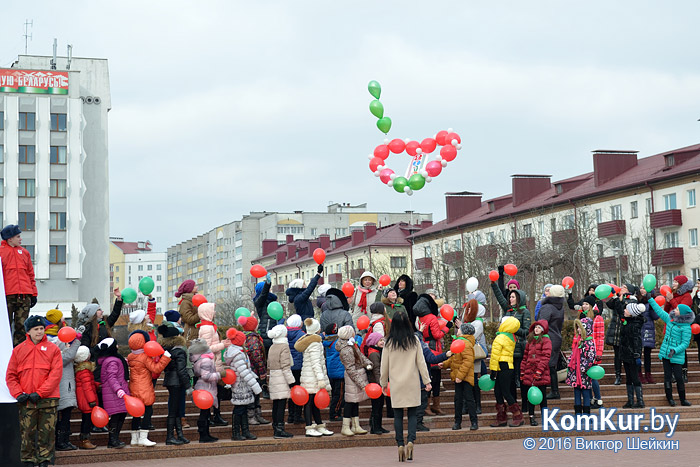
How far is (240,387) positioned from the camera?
1220cm

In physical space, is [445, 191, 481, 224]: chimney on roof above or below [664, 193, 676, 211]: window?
above

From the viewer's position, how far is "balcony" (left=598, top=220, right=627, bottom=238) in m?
54.2

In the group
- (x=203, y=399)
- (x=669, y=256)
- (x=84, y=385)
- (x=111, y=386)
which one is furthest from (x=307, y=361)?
(x=669, y=256)

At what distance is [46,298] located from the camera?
6122 centimetres

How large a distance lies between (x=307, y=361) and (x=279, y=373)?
43cm

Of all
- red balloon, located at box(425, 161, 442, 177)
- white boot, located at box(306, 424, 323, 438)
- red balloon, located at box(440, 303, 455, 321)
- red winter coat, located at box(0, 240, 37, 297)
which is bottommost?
white boot, located at box(306, 424, 323, 438)

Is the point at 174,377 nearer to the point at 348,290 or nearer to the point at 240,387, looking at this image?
the point at 240,387

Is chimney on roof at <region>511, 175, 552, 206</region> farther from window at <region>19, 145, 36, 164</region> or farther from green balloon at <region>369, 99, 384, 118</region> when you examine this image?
green balloon at <region>369, 99, 384, 118</region>

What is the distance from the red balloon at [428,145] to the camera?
1862cm

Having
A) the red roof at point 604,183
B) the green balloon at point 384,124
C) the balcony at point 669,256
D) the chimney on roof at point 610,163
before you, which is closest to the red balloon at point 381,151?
the green balloon at point 384,124

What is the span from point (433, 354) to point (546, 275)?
33.8 m

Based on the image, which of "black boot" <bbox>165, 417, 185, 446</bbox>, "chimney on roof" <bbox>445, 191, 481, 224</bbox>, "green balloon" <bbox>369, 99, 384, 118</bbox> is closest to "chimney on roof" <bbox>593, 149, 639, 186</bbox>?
"chimney on roof" <bbox>445, 191, 481, 224</bbox>

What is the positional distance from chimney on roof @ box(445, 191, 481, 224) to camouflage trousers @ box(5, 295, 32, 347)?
203ft

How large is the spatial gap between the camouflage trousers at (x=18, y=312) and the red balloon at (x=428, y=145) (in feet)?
30.5
